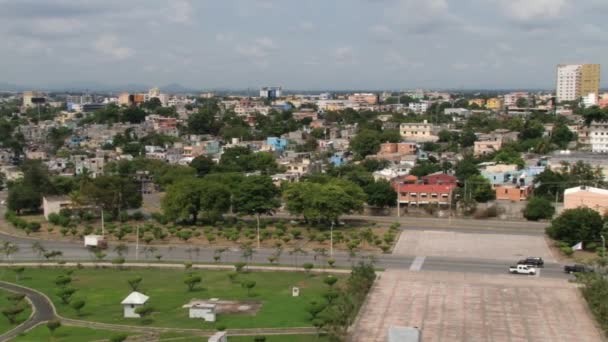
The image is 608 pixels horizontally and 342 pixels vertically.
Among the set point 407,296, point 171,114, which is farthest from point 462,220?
point 171,114

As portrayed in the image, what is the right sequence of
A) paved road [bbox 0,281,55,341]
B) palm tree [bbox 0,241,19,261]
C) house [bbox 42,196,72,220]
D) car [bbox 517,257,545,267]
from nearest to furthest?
paved road [bbox 0,281,55,341] < car [bbox 517,257,545,267] < palm tree [bbox 0,241,19,261] < house [bbox 42,196,72,220]

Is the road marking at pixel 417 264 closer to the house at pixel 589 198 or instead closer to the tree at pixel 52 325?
the house at pixel 589 198

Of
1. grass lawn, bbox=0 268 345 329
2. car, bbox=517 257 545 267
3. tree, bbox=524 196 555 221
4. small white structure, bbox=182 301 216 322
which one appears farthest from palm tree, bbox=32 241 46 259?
tree, bbox=524 196 555 221

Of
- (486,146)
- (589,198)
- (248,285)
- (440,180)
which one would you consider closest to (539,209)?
(589,198)

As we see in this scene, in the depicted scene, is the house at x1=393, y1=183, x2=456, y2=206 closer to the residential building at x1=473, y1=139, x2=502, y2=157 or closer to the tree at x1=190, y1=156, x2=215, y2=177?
the tree at x1=190, y1=156, x2=215, y2=177

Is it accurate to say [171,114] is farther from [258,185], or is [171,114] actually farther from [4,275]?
[4,275]

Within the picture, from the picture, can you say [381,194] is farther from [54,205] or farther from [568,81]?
[568,81]
